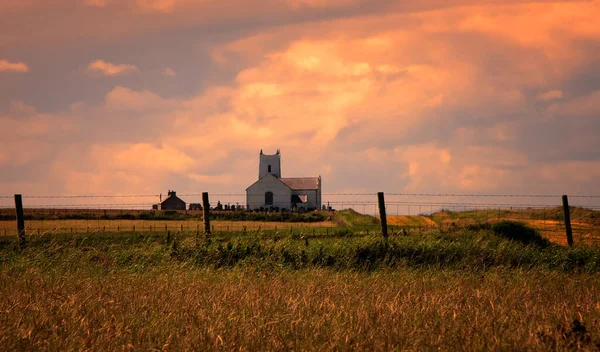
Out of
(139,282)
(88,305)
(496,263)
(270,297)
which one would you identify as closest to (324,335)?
(270,297)

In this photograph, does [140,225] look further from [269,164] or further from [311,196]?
[269,164]

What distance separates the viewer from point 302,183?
87.8 metres

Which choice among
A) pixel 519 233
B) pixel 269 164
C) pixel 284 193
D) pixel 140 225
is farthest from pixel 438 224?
pixel 269 164

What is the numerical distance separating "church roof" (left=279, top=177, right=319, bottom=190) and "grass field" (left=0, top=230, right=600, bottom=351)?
7040 centimetres

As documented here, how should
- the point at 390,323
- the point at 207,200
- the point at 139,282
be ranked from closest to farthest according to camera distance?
the point at 390,323 → the point at 139,282 → the point at 207,200

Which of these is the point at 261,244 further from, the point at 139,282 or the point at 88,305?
the point at 88,305

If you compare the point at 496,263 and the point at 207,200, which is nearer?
the point at 496,263

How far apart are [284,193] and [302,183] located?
26.3 ft

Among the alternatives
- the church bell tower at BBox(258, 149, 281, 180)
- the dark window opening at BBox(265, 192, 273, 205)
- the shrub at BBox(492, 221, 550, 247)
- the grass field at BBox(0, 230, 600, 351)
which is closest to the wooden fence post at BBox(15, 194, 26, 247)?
the grass field at BBox(0, 230, 600, 351)

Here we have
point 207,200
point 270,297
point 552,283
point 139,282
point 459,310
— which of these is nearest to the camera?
point 459,310

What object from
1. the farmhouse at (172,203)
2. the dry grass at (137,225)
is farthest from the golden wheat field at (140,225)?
the farmhouse at (172,203)

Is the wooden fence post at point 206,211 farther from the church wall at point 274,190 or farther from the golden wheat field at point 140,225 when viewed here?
the church wall at point 274,190

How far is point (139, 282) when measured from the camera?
1052cm

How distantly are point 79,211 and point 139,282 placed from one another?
4091 centimetres
